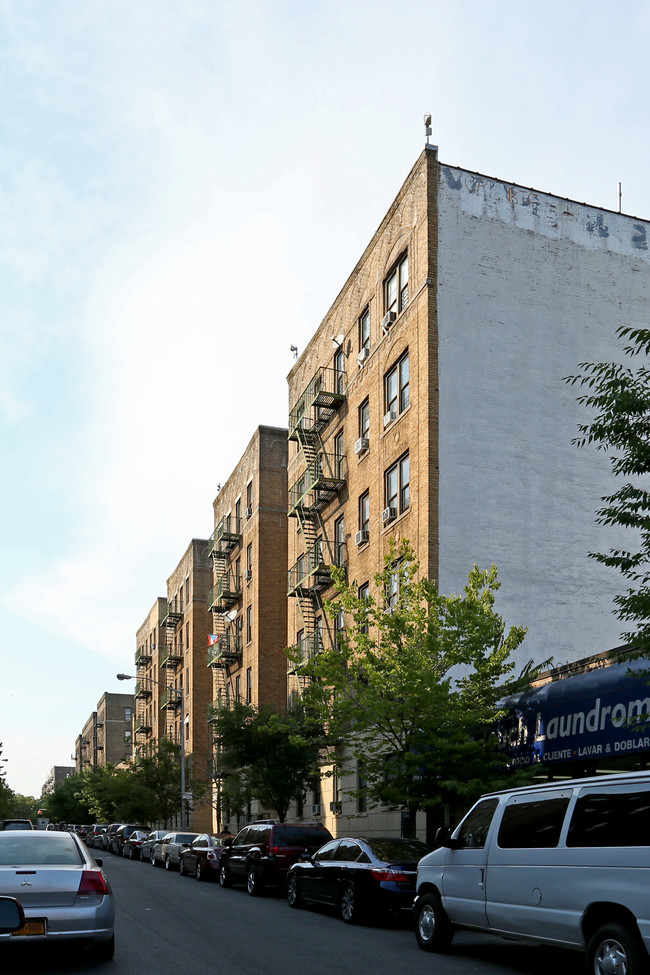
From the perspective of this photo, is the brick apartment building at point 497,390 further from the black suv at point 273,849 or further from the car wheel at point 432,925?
the car wheel at point 432,925

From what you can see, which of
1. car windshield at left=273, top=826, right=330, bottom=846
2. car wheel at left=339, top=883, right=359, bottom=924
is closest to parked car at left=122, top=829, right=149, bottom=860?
car windshield at left=273, top=826, right=330, bottom=846

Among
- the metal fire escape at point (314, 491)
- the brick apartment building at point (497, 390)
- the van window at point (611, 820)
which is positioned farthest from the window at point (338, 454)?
the van window at point (611, 820)

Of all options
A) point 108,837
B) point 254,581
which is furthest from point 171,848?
point 108,837

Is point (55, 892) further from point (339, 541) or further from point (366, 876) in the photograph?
point (339, 541)

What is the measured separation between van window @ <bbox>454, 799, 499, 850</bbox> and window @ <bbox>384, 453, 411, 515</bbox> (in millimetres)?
16800

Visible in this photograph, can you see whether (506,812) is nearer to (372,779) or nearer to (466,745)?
(466,745)

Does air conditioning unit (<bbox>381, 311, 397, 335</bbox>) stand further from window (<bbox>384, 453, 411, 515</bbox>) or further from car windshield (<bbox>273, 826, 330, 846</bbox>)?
car windshield (<bbox>273, 826, 330, 846</bbox>)

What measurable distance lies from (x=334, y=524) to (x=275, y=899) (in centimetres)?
1609

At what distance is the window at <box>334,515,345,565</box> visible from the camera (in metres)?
35.5

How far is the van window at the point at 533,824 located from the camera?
36.5 feet

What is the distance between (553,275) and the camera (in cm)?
3055

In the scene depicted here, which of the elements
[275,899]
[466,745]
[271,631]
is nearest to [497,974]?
[466,745]

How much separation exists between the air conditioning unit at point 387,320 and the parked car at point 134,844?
28.6m

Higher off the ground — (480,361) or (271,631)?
(480,361)
